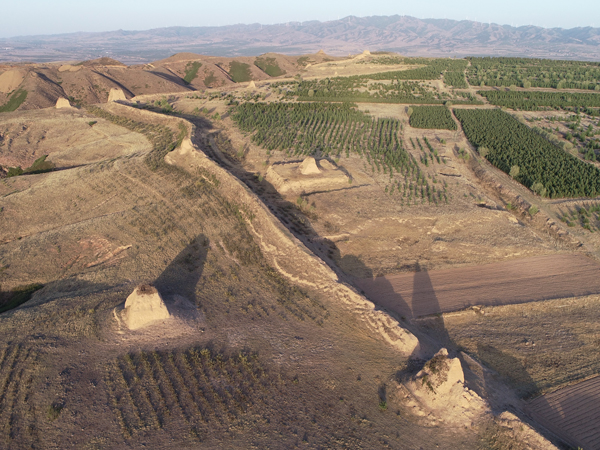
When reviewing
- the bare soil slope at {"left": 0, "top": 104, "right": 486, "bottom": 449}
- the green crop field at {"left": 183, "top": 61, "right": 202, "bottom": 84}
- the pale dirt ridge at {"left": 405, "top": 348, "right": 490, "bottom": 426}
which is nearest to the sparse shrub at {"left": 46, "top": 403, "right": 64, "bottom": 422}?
the bare soil slope at {"left": 0, "top": 104, "right": 486, "bottom": 449}

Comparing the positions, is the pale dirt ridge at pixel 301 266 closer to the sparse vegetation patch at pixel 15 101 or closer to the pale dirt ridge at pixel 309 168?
the pale dirt ridge at pixel 309 168

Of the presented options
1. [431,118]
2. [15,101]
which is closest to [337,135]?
[431,118]

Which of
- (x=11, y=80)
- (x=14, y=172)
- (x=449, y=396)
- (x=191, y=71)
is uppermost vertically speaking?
Answer: (x=191, y=71)

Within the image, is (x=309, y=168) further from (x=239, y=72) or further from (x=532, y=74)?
(x=239, y=72)

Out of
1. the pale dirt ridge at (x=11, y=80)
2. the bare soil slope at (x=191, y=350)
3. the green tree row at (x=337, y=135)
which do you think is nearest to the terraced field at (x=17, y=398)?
the bare soil slope at (x=191, y=350)

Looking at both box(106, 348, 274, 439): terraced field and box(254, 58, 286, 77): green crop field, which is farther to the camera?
box(254, 58, 286, 77): green crop field

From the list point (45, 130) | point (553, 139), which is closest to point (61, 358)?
point (45, 130)

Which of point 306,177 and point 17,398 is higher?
point 306,177

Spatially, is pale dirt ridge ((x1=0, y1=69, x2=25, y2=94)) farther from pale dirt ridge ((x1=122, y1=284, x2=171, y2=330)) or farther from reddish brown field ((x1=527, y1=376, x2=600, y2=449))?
reddish brown field ((x1=527, y1=376, x2=600, y2=449))
